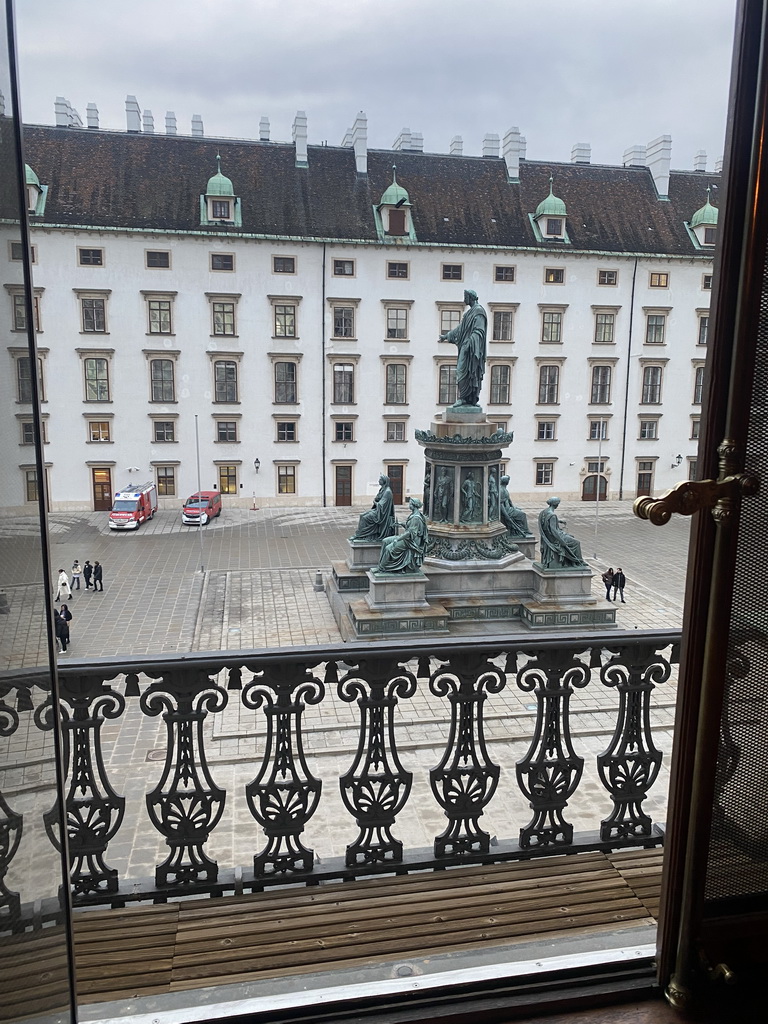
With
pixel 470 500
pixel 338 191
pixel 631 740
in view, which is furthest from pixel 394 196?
pixel 631 740

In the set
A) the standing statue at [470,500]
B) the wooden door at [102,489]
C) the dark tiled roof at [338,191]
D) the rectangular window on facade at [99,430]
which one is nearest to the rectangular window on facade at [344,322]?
the dark tiled roof at [338,191]

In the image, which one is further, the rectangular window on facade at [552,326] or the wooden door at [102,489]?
the rectangular window on facade at [552,326]

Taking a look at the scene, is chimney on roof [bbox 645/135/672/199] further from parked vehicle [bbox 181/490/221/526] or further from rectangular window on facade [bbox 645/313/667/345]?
parked vehicle [bbox 181/490/221/526]

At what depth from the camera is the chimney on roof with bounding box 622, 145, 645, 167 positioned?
26.6m

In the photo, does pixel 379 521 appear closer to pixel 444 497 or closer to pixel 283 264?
pixel 444 497

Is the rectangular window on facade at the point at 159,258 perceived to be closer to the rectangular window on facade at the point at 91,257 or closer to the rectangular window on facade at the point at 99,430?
the rectangular window on facade at the point at 91,257

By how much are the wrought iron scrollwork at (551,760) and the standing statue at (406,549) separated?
9150 mm

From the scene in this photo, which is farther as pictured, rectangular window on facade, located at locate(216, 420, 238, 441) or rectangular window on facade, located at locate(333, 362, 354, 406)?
rectangular window on facade, located at locate(333, 362, 354, 406)

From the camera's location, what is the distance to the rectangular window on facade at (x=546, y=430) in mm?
24844

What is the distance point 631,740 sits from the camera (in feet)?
8.89

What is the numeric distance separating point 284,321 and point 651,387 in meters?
11.5

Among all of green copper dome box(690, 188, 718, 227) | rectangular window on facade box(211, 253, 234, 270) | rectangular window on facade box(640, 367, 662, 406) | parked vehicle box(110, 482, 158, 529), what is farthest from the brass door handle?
green copper dome box(690, 188, 718, 227)

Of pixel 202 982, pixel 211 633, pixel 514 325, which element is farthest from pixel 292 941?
pixel 514 325

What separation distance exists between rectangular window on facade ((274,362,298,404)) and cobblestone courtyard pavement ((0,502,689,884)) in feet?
10.7
